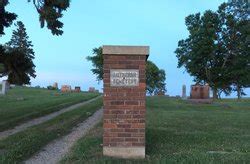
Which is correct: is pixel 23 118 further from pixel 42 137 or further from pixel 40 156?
pixel 40 156

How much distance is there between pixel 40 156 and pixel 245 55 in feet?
189

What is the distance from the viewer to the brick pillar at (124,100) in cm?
1151

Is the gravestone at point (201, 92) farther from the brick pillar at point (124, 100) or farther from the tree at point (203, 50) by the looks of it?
the brick pillar at point (124, 100)

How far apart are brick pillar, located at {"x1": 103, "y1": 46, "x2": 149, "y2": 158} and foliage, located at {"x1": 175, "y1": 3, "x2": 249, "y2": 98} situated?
54.7 meters

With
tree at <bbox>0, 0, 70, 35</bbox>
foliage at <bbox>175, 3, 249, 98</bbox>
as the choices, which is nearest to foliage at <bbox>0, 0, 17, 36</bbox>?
tree at <bbox>0, 0, 70, 35</bbox>

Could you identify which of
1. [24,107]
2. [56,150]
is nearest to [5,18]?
[24,107]

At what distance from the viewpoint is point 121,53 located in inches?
452

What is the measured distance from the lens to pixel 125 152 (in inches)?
454

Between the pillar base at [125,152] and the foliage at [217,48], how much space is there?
54.9 metres

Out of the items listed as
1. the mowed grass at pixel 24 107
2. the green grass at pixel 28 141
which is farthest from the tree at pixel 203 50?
the green grass at pixel 28 141

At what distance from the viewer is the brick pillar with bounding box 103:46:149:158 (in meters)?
11.5

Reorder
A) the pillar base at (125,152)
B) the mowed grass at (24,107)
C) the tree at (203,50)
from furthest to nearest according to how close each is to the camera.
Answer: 1. the tree at (203,50)
2. the mowed grass at (24,107)
3. the pillar base at (125,152)

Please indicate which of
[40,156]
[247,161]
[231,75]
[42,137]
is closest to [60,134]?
[42,137]

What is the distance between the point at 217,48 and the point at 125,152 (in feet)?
185
